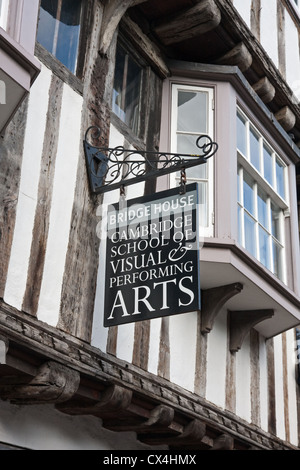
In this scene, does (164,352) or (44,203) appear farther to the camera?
(164,352)

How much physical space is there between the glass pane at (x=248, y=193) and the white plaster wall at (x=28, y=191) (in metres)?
2.39

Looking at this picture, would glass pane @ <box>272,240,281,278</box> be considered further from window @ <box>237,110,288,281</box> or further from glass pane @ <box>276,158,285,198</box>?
glass pane @ <box>276,158,285,198</box>

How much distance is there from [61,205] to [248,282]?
6.55 ft

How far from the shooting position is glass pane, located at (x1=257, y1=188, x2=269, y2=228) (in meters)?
7.39

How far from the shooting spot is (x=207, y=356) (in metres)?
6.73

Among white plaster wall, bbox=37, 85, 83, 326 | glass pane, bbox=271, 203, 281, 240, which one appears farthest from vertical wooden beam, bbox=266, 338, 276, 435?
white plaster wall, bbox=37, 85, 83, 326

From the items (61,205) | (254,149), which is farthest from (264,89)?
(61,205)

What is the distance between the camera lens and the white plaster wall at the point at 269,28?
8289 mm

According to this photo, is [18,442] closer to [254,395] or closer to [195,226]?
[195,226]

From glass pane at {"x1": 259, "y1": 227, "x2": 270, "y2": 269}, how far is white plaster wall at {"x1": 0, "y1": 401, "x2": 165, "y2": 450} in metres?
2.21

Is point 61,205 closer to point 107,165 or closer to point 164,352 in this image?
point 107,165

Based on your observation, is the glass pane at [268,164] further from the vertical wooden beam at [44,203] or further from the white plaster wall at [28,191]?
the white plaster wall at [28,191]

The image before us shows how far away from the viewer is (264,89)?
7.82m
